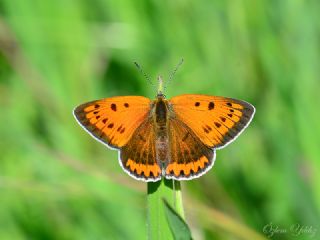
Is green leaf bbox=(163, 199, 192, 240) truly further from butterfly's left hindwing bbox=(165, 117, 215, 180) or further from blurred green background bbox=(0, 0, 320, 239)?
blurred green background bbox=(0, 0, 320, 239)

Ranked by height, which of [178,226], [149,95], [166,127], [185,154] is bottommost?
[178,226]

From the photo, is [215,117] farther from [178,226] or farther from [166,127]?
[178,226]

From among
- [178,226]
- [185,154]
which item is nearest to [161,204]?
[178,226]

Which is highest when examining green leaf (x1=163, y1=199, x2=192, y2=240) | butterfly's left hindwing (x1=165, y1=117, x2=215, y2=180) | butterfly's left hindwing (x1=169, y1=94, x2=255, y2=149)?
Answer: butterfly's left hindwing (x1=169, y1=94, x2=255, y2=149)

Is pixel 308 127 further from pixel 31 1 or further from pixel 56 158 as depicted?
pixel 31 1

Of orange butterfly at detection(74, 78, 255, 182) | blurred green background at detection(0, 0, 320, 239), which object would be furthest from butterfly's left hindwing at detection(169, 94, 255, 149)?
blurred green background at detection(0, 0, 320, 239)

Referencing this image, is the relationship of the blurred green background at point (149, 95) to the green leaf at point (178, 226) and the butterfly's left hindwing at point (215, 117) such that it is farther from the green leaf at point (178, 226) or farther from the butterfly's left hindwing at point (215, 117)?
the green leaf at point (178, 226)

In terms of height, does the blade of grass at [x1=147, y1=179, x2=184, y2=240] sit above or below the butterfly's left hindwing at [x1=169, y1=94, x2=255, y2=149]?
below
